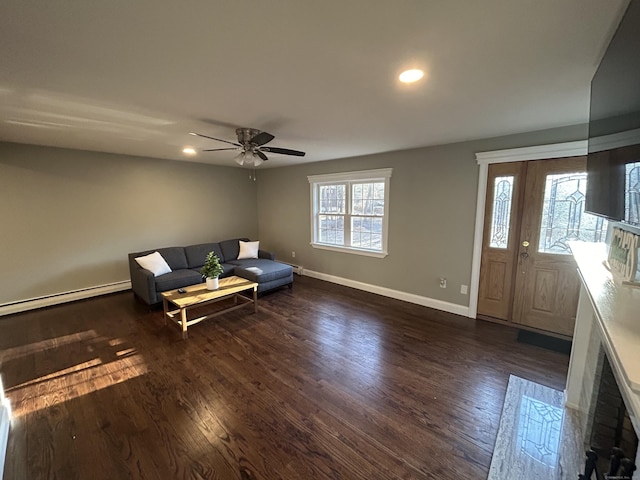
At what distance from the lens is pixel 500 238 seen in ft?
10.8

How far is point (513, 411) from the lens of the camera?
1.96 meters

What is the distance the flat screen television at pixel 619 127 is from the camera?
0.96 metres

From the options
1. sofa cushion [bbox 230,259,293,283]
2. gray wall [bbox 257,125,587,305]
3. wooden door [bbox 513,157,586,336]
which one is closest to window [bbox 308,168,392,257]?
gray wall [bbox 257,125,587,305]

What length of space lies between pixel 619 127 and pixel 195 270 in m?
4.90

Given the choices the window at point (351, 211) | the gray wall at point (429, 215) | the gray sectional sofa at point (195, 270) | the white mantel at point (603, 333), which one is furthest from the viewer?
the window at point (351, 211)

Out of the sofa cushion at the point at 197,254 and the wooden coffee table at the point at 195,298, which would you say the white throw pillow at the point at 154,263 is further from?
the wooden coffee table at the point at 195,298

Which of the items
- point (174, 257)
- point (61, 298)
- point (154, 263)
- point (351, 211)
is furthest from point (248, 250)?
point (61, 298)

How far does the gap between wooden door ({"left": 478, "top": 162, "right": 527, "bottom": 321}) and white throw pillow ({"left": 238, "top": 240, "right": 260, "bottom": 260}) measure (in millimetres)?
3905

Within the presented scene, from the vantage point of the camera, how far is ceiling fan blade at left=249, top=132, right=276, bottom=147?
2.50 m

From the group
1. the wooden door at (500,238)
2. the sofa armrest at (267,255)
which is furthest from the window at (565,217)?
the sofa armrest at (267,255)

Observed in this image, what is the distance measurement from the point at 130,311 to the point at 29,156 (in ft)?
8.29

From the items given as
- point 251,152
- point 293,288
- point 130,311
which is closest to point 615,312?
point 251,152

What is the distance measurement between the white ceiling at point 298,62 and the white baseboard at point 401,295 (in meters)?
2.31

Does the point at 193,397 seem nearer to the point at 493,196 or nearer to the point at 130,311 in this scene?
the point at 130,311
